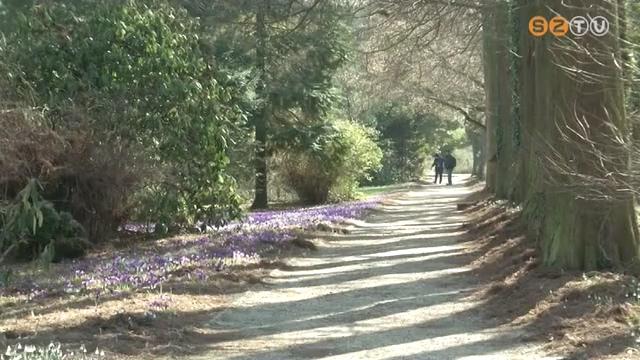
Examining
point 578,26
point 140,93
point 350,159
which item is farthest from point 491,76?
point 578,26

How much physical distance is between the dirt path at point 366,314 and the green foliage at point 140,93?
2942 mm

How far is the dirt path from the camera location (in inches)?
291

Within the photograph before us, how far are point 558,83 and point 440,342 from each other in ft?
12.8

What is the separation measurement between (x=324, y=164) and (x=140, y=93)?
15064 millimetres

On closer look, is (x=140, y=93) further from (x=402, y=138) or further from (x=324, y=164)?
(x=402, y=138)

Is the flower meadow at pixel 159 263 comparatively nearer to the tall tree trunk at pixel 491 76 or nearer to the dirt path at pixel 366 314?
the dirt path at pixel 366 314

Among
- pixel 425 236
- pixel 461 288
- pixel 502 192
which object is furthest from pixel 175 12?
pixel 502 192

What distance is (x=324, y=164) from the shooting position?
28.9 meters

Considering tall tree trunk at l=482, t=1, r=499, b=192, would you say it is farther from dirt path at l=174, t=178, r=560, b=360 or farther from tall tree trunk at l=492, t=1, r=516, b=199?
dirt path at l=174, t=178, r=560, b=360

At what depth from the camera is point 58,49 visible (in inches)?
554

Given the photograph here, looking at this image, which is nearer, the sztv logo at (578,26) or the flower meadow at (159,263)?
the sztv logo at (578,26)

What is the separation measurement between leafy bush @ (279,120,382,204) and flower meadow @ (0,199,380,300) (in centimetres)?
967

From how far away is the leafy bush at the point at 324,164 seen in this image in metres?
27.5

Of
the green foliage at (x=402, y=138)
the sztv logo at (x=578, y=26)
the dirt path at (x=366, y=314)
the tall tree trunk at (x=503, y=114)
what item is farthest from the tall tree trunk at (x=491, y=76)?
the green foliage at (x=402, y=138)
